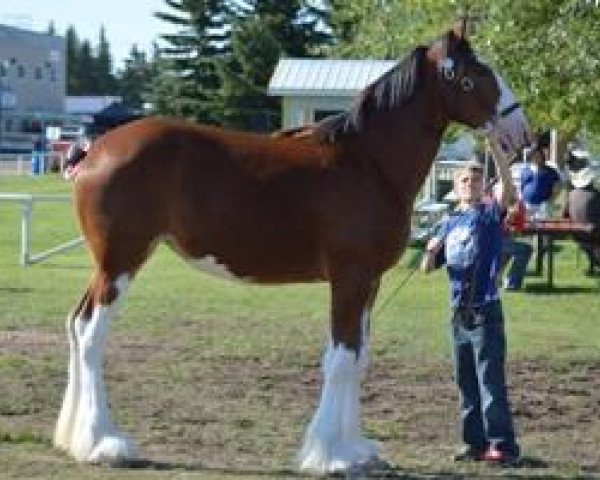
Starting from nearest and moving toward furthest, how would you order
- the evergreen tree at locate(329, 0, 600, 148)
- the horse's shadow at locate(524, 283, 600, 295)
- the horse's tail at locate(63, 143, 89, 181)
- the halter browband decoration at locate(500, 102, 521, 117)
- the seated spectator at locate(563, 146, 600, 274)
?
the halter browband decoration at locate(500, 102, 521, 117) < the horse's tail at locate(63, 143, 89, 181) < the evergreen tree at locate(329, 0, 600, 148) < the horse's shadow at locate(524, 283, 600, 295) < the seated spectator at locate(563, 146, 600, 274)

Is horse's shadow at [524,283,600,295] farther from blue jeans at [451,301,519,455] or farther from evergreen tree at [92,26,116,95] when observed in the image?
evergreen tree at [92,26,116,95]

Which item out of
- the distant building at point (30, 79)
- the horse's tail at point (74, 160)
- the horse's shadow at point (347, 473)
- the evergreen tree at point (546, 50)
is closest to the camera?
the horse's shadow at point (347, 473)

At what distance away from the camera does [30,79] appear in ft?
417

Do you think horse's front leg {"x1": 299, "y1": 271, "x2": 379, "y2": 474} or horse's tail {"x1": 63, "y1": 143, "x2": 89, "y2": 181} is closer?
horse's front leg {"x1": 299, "y1": 271, "x2": 379, "y2": 474}

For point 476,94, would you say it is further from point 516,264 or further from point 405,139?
point 516,264

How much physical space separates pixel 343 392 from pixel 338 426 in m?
0.19

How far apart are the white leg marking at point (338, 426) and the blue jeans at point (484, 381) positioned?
2.39 feet

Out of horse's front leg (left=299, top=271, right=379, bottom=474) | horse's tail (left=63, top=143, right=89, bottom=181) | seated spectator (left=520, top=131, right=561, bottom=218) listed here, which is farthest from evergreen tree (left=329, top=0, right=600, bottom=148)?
seated spectator (left=520, top=131, right=561, bottom=218)

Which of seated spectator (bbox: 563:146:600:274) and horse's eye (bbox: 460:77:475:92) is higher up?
horse's eye (bbox: 460:77:475:92)

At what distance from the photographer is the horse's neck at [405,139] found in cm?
774

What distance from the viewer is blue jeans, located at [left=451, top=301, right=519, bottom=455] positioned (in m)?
7.95

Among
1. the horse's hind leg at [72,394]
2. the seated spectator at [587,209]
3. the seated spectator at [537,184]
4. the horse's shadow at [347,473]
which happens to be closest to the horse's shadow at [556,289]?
the seated spectator at [587,209]

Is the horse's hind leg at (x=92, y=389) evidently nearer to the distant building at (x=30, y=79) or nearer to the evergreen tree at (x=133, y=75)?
the distant building at (x=30, y=79)

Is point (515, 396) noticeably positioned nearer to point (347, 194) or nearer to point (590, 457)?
point (590, 457)
